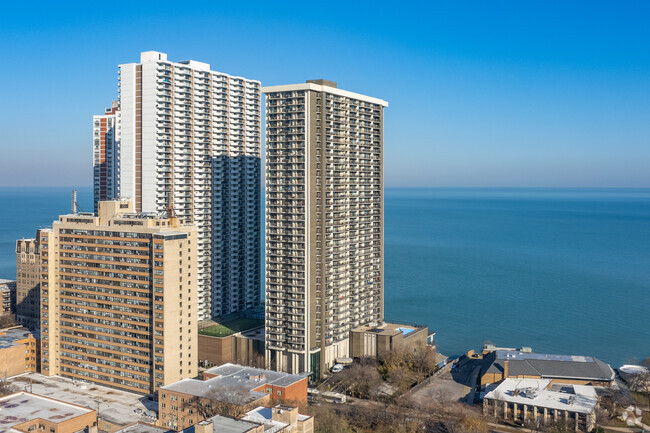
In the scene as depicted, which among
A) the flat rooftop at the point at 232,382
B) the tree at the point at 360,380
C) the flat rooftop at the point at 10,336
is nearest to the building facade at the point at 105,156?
the flat rooftop at the point at 10,336

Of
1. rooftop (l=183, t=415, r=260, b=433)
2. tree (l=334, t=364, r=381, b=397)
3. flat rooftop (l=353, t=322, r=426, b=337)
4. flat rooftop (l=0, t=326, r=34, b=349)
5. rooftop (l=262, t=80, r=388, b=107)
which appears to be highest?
rooftop (l=262, t=80, r=388, b=107)

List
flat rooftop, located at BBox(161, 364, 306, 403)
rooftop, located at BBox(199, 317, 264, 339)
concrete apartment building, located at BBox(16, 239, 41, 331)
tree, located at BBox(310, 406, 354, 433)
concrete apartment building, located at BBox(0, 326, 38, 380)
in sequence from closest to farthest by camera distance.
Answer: tree, located at BBox(310, 406, 354, 433), flat rooftop, located at BBox(161, 364, 306, 403), concrete apartment building, located at BBox(0, 326, 38, 380), rooftop, located at BBox(199, 317, 264, 339), concrete apartment building, located at BBox(16, 239, 41, 331)

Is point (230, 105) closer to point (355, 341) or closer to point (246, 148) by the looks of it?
point (246, 148)

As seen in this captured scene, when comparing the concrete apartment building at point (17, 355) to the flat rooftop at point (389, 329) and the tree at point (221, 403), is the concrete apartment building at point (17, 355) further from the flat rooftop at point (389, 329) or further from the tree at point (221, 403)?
the flat rooftop at point (389, 329)

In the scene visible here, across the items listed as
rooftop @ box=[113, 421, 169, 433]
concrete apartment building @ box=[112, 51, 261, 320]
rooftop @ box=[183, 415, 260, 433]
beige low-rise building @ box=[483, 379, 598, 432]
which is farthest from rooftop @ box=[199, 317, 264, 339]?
rooftop @ box=[183, 415, 260, 433]

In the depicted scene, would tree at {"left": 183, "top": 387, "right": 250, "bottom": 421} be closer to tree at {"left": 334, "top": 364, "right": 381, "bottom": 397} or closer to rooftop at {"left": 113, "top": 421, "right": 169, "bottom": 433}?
rooftop at {"left": 113, "top": 421, "right": 169, "bottom": 433}

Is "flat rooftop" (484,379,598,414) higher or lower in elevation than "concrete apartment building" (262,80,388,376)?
lower

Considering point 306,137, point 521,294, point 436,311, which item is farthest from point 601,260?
point 306,137
